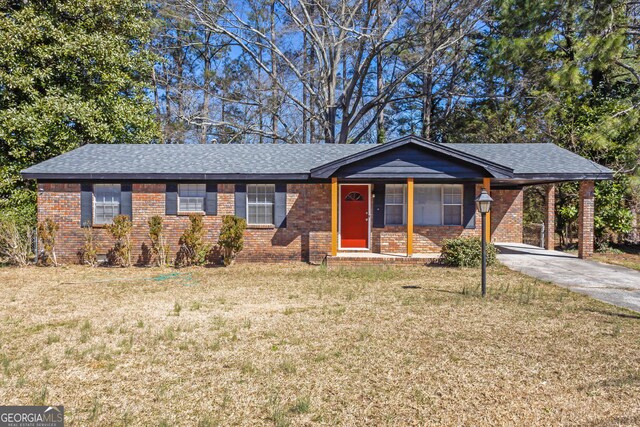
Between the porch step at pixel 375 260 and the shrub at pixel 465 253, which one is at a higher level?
the shrub at pixel 465 253

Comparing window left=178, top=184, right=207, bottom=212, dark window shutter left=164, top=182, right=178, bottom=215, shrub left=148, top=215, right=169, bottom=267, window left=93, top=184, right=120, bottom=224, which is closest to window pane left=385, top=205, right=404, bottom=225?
window left=178, top=184, right=207, bottom=212

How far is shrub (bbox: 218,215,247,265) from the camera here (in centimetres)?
1213

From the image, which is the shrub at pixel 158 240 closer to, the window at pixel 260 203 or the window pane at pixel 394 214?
the window at pixel 260 203

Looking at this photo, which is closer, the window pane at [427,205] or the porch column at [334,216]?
the porch column at [334,216]

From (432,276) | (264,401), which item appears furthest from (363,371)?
(432,276)

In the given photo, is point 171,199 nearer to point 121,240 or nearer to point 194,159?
point 194,159

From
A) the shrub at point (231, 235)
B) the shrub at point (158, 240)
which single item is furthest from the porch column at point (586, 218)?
the shrub at point (158, 240)

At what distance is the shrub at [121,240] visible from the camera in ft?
39.7

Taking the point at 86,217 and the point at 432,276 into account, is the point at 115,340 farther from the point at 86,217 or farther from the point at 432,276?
the point at 86,217

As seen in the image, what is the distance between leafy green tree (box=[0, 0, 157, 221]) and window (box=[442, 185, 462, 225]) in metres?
13.0

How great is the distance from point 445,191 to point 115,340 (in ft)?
33.9

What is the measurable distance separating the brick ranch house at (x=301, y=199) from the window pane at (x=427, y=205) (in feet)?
0.10

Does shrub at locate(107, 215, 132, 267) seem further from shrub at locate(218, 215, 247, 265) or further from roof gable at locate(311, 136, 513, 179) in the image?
roof gable at locate(311, 136, 513, 179)

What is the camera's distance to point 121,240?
12672mm
